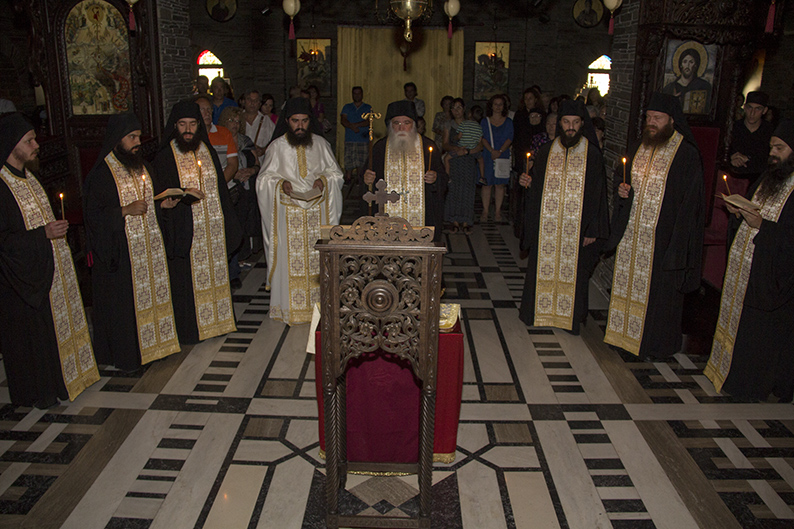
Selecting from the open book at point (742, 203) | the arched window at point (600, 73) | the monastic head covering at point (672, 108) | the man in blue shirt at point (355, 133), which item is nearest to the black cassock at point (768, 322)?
the open book at point (742, 203)

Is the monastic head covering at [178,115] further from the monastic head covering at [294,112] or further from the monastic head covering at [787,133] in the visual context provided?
the monastic head covering at [787,133]

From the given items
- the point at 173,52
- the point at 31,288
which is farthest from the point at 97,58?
the point at 31,288

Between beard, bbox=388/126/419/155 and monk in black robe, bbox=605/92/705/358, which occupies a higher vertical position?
beard, bbox=388/126/419/155

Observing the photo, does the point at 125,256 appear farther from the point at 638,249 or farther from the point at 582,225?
the point at 638,249

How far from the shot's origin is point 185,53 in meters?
7.41

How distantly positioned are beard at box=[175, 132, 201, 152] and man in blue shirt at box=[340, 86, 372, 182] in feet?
22.9

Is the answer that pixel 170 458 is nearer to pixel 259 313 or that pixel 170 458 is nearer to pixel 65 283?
pixel 65 283

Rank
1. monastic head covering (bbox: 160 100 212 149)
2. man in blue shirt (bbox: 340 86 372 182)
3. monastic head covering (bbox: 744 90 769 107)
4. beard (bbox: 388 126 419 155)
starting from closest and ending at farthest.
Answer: monastic head covering (bbox: 160 100 212 149)
beard (bbox: 388 126 419 155)
monastic head covering (bbox: 744 90 769 107)
man in blue shirt (bbox: 340 86 372 182)

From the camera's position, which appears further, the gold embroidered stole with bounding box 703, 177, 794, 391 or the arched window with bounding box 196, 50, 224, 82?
the arched window with bounding box 196, 50, 224, 82

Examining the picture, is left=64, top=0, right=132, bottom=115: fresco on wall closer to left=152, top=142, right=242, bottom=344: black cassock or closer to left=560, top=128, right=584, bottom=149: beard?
left=152, top=142, right=242, bottom=344: black cassock

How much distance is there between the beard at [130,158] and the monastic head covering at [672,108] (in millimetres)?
3741

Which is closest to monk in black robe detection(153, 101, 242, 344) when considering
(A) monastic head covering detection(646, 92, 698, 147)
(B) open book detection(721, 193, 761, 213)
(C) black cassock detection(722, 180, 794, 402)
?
(A) monastic head covering detection(646, 92, 698, 147)

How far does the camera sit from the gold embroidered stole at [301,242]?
5.62 metres

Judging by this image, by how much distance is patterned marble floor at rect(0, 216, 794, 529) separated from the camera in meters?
3.30
